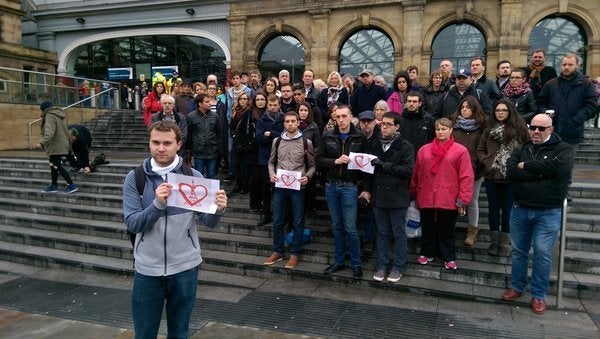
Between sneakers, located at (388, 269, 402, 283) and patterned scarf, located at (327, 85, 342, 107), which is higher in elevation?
patterned scarf, located at (327, 85, 342, 107)

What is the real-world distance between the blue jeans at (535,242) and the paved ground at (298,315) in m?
0.33

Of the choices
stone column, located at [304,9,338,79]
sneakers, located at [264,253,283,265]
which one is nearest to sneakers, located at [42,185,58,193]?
sneakers, located at [264,253,283,265]

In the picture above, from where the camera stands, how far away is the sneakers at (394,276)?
5.45 meters

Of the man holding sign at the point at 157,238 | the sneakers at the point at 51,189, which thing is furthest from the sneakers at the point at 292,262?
the sneakers at the point at 51,189

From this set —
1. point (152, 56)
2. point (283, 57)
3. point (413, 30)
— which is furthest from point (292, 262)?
point (152, 56)

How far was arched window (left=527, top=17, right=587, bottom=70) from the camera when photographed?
17.6 m

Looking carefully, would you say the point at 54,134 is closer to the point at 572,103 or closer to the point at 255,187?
the point at 255,187

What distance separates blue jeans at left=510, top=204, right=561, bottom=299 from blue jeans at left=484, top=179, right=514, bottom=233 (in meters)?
0.75

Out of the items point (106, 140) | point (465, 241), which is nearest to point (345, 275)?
point (465, 241)

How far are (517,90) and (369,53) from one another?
46.7ft

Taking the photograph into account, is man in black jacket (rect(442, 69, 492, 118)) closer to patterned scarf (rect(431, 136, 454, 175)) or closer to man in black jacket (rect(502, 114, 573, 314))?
patterned scarf (rect(431, 136, 454, 175))

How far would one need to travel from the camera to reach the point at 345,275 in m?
5.66

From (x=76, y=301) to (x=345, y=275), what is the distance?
137 inches

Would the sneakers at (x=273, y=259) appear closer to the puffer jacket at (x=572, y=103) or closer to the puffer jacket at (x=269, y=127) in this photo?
the puffer jacket at (x=269, y=127)
